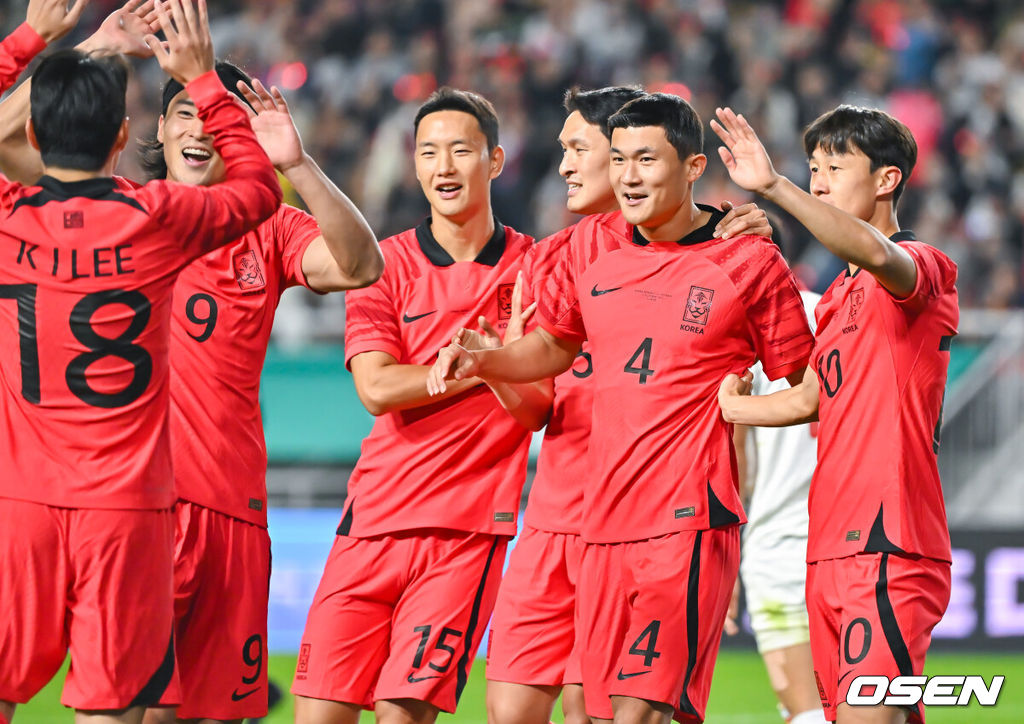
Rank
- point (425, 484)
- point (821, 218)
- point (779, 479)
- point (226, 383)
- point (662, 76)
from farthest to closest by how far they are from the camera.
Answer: point (662, 76)
point (779, 479)
point (425, 484)
point (226, 383)
point (821, 218)

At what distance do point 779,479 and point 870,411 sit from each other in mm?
2755

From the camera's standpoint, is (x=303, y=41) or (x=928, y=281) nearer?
(x=928, y=281)

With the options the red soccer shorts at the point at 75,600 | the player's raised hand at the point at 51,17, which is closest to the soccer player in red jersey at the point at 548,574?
the red soccer shorts at the point at 75,600

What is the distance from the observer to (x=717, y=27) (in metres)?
16.9

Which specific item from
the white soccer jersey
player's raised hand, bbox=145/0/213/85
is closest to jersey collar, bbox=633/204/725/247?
player's raised hand, bbox=145/0/213/85

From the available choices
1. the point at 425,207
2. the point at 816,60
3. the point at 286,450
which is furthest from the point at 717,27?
the point at 286,450

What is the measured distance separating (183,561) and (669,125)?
7.64 feet

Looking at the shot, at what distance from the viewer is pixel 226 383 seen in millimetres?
5305

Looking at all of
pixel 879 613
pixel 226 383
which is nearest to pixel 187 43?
pixel 226 383

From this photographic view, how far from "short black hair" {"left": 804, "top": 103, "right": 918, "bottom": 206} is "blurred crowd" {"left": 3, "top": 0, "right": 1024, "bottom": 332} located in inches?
353

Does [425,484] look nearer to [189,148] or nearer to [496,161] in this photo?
[496,161]

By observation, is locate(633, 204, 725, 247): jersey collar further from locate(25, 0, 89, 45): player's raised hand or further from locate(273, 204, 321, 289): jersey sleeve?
locate(25, 0, 89, 45): player's raised hand

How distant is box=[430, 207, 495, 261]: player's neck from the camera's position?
597 cm

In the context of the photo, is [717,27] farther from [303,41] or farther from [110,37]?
[110,37]
